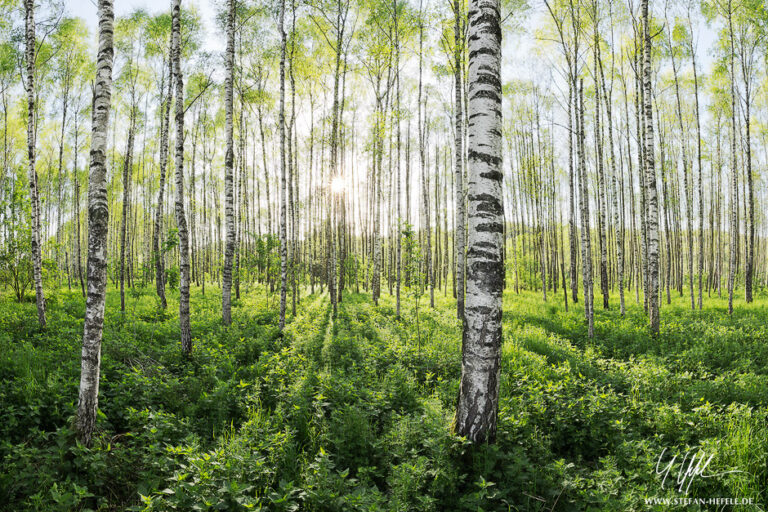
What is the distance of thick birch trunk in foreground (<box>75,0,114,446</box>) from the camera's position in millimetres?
3826

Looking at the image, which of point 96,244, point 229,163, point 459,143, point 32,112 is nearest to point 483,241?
point 96,244

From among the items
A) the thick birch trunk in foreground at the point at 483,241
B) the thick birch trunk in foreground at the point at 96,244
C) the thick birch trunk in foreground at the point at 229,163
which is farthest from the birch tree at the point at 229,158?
the thick birch trunk in foreground at the point at 483,241

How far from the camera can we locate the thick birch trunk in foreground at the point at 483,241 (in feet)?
12.0

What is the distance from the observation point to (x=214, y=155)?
78.4 feet

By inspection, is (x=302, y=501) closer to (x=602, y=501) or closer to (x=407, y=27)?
(x=602, y=501)

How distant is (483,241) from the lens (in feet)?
12.3

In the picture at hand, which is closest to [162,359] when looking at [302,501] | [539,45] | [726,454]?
[302,501]

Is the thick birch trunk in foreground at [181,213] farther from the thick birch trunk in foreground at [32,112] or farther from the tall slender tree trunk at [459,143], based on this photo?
the tall slender tree trunk at [459,143]

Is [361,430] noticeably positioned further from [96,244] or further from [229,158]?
[229,158]
